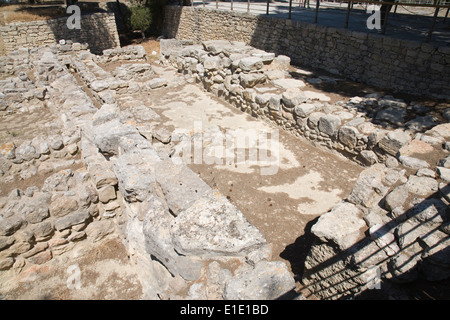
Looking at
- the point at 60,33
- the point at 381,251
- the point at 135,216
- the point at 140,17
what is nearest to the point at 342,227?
the point at 381,251

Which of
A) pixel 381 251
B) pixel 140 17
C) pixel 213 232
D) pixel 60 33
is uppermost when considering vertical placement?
pixel 140 17

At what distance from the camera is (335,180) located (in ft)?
17.4

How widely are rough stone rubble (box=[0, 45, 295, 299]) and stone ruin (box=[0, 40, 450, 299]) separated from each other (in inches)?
0.5

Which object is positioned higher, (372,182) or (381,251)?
(372,182)

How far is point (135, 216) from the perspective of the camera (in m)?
3.71

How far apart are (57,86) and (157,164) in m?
6.92

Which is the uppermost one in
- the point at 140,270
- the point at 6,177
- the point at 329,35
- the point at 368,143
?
the point at 329,35

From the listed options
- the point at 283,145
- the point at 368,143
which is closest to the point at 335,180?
the point at 368,143

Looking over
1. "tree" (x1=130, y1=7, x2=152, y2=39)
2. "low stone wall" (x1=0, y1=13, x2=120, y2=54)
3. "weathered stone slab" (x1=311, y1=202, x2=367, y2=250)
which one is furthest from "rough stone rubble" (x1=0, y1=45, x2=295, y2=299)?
"tree" (x1=130, y1=7, x2=152, y2=39)

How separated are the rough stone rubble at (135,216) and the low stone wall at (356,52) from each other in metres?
6.38

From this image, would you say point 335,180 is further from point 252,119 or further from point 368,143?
point 252,119

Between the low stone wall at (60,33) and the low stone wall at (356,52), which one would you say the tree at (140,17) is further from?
the low stone wall at (356,52)

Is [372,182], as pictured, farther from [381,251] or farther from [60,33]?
[60,33]

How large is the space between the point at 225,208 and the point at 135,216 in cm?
141
